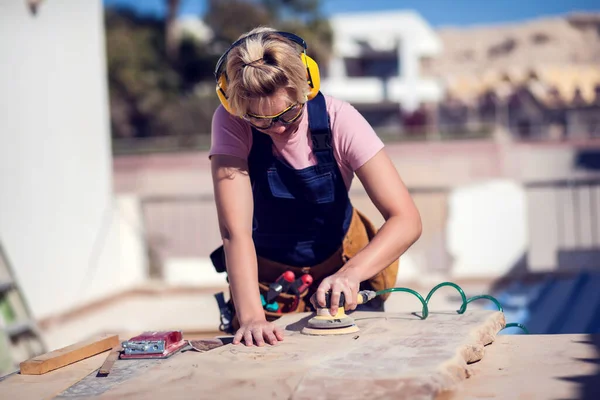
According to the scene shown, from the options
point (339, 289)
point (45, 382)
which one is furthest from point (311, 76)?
point (45, 382)

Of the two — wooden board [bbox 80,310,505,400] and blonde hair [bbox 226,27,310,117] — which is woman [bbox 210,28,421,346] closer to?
blonde hair [bbox 226,27,310,117]

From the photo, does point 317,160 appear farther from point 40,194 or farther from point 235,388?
point 40,194

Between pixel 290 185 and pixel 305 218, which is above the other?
pixel 290 185

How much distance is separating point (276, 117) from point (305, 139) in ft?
0.88

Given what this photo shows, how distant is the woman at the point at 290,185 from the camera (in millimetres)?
2590

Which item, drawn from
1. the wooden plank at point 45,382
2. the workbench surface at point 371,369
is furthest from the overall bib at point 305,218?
the wooden plank at point 45,382

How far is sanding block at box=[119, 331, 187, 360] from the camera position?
2.55 meters

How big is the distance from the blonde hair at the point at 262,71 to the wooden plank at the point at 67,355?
3.43 ft

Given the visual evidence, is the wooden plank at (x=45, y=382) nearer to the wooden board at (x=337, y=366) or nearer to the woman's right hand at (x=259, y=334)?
the wooden board at (x=337, y=366)

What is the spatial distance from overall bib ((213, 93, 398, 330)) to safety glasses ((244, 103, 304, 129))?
0.14m

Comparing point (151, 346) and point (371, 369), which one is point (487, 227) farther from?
point (371, 369)

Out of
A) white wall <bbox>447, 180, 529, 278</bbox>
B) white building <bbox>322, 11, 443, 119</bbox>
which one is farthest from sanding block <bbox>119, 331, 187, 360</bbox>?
white building <bbox>322, 11, 443, 119</bbox>

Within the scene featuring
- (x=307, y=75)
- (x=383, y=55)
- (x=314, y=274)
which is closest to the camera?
(x=307, y=75)

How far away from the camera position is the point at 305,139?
9.45ft
